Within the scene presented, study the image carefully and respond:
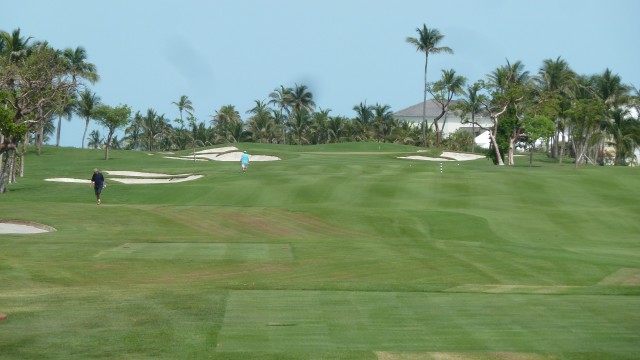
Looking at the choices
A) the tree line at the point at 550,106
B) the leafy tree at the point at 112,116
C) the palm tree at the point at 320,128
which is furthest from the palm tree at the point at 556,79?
the leafy tree at the point at 112,116

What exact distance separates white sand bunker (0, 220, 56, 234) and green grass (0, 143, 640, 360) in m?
0.49

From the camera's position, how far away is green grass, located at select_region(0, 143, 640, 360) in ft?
38.9

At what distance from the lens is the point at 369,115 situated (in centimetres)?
13700

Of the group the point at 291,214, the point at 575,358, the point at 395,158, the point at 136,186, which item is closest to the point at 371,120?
the point at 395,158

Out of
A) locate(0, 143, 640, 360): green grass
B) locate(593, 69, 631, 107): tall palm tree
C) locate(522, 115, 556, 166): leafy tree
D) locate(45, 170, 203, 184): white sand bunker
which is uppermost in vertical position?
locate(593, 69, 631, 107): tall palm tree

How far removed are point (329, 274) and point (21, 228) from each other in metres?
13.9

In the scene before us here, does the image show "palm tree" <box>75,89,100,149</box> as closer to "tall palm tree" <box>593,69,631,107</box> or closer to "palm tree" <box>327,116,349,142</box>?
"palm tree" <box>327,116,349,142</box>

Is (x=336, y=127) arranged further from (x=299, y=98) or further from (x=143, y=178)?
(x=143, y=178)

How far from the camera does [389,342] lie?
11.8m

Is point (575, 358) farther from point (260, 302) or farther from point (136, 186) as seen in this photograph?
point (136, 186)

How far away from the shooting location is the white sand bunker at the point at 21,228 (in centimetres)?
2920

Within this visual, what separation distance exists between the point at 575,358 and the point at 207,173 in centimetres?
4697

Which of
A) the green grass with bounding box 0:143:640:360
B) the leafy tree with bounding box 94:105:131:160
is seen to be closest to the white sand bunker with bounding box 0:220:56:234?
the green grass with bounding box 0:143:640:360

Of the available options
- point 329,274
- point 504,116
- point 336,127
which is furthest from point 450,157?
point 329,274
